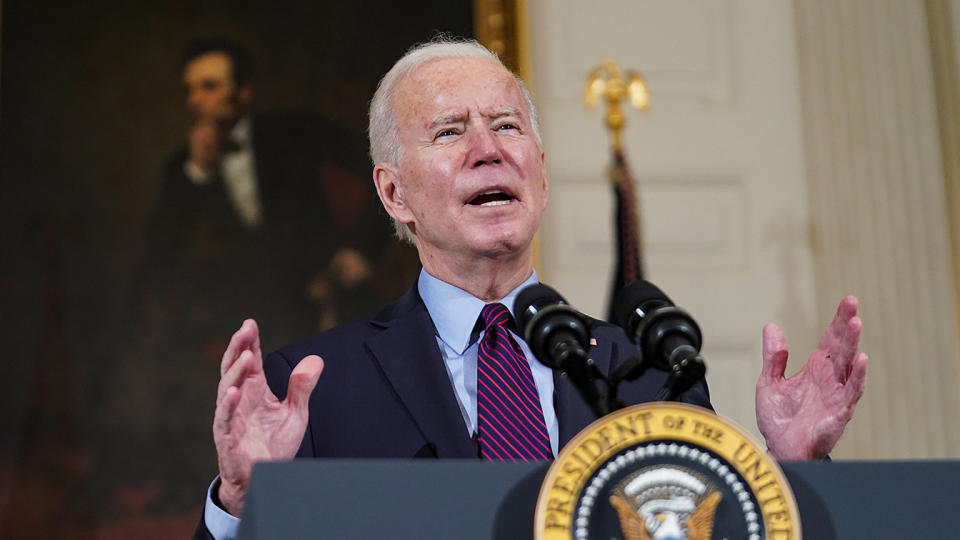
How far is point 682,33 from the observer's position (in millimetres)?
5086

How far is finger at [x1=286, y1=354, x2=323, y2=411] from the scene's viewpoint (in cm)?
157

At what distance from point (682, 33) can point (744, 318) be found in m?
1.28

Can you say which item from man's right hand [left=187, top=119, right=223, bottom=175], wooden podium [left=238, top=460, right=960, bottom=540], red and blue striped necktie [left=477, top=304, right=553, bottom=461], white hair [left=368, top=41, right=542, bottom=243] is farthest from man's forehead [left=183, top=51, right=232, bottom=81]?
wooden podium [left=238, top=460, right=960, bottom=540]

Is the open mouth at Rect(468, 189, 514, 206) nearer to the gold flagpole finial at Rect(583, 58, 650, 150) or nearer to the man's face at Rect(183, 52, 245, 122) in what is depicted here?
the gold flagpole finial at Rect(583, 58, 650, 150)

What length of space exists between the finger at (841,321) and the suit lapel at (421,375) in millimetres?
582

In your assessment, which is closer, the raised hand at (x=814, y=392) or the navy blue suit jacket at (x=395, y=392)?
the raised hand at (x=814, y=392)

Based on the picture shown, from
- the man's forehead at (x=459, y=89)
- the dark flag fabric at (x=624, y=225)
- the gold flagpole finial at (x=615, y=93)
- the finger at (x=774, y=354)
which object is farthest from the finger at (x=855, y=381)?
the gold flagpole finial at (x=615, y=93)

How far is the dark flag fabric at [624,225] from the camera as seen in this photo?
4348 mm

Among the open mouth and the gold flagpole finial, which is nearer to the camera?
the open mouth

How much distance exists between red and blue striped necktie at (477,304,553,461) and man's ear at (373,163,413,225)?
43 cm

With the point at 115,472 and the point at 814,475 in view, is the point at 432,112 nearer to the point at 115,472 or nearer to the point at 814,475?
the point at 814,475

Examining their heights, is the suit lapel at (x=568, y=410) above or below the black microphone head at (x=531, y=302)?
below

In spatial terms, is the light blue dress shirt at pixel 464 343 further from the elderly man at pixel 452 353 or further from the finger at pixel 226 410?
the finger at pixel 226 410

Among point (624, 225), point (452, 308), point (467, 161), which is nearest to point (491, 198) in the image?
point (467, 161)
